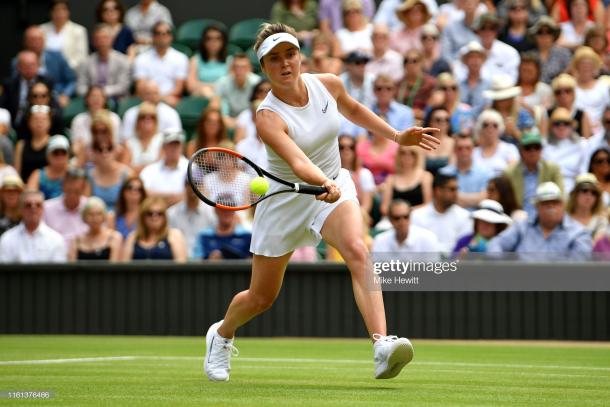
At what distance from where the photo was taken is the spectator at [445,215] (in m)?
11.9

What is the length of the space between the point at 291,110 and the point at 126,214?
6245 mm

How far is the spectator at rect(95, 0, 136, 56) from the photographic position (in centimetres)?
1612

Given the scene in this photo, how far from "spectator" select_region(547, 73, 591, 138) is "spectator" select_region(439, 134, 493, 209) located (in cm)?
124

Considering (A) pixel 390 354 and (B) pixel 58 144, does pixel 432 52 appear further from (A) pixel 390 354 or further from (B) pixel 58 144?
(A) pixel 390 354

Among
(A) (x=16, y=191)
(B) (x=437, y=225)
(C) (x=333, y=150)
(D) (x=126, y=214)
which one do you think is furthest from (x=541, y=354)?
(A) (x=16, y=191)

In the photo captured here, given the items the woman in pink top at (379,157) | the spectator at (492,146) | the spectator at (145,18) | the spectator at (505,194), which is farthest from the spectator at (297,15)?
the spectator at (505,194)

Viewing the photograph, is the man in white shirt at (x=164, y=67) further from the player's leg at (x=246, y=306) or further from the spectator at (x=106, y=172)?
the player's leg at (x=246, y=306)

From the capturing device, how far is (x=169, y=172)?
43.5 ft

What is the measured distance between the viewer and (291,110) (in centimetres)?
674

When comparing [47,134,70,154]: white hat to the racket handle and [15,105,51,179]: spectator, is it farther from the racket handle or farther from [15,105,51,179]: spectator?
the racket handle

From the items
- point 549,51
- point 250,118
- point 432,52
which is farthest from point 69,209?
point 549,51

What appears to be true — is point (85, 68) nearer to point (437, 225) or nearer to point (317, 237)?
point (437, 225)

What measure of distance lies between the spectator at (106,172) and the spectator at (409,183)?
8.95 feet

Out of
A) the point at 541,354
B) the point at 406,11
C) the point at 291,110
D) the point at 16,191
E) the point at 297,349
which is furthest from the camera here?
the point at 406,11
